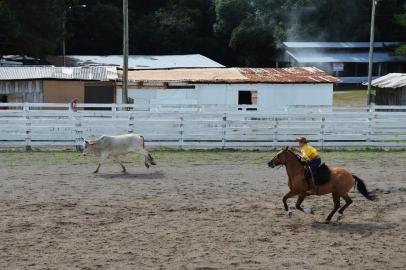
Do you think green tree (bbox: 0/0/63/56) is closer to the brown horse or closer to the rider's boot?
the brown horse

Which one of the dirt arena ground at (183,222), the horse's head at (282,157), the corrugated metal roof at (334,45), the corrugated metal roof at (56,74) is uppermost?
the corrugated metal roof at (334,45)

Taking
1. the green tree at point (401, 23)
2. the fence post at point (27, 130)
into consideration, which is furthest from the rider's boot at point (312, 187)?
the green tree at point (401, 23)

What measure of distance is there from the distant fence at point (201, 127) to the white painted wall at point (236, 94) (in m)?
5.82

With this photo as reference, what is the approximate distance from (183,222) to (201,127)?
1112 cm

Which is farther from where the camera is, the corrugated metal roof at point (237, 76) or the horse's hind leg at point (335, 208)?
the corrugated metal roof at point (237, 76)

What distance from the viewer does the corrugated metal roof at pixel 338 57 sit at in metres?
63.8

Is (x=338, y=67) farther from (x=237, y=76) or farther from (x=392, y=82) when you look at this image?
(x=237, y=76)

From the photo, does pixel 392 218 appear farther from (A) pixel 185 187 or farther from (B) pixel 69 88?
(B) pixel 69 88

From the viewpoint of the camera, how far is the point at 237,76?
99.8 ft

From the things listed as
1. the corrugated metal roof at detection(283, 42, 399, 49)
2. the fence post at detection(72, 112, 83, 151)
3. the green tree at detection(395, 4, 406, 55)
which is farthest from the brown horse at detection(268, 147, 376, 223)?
the corrugated metal roof at detection(283, 42, 399, 49)

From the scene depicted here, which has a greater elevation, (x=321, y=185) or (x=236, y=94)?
(x=236, y=94)

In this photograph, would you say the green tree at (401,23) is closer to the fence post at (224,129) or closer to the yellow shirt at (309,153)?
the fence post at (224,129)

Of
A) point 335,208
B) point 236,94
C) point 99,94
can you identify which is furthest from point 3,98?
point 335,208

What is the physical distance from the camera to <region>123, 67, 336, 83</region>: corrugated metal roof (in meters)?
29.6
